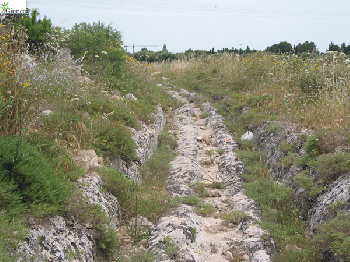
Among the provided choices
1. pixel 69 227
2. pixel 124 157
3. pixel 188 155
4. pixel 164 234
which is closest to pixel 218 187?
pixel 188 155

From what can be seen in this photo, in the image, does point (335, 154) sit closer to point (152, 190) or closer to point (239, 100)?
point (152, 190)

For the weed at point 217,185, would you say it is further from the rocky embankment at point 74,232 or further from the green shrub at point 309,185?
the rocky embankment at point 74,232

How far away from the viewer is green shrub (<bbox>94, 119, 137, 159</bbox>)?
566cm

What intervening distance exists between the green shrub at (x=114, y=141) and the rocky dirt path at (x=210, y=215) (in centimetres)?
119

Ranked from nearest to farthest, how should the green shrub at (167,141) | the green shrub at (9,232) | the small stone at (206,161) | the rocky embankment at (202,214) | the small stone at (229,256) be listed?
the green shrub at (9,232) → the rocky embankment at (202,214) → the small stone at (229,256) → the small stone at (206,161) → the green shrub at (167,141)

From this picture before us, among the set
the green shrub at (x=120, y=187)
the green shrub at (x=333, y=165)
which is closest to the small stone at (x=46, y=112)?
the green shrub at (x=120, y=187)

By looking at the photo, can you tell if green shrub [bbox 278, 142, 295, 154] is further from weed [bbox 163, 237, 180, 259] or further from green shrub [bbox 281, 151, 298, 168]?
weed [bbox 163, 237, 180, 259]

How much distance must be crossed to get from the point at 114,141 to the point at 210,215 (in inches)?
89.8

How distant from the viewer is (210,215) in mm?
5492

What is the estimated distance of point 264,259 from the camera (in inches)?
161

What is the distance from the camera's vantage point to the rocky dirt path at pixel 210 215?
4234 mm

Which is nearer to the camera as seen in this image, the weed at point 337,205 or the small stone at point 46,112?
the weed at point 337,205

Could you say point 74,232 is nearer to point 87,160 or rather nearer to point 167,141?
point 87,160

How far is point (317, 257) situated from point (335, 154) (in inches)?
71.0
